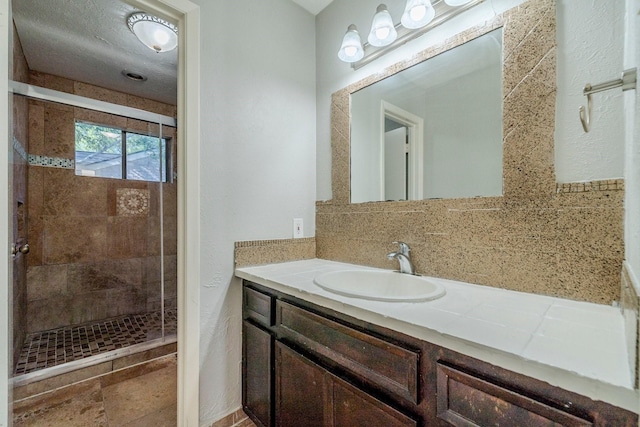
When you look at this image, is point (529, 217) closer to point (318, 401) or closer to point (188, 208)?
point (318, 401)

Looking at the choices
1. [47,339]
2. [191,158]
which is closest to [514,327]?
[191,158]

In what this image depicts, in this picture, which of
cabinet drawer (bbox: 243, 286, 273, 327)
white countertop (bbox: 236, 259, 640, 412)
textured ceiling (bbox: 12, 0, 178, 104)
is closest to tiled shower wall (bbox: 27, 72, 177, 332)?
textured ceiling (bbox: 12, 0, 178, 104)

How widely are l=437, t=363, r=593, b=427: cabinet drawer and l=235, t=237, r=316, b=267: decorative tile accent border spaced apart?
1.02 metres

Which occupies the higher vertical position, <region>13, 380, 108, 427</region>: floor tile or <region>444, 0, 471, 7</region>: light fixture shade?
<region>444, 0, 471, 7</region>: light fixture shade

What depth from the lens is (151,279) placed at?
2.79 m

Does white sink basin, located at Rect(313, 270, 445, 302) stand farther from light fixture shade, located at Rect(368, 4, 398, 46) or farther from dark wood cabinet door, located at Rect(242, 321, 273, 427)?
light fixture shade, located at Rect(368, 4, 398, 46)

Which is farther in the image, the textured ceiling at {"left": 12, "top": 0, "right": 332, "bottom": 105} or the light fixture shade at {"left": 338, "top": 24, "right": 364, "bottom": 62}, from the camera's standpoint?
the textured ceiling at {"left": 12, "top": 0, "right": 332, "bottom": 105}

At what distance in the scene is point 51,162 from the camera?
7.52ft

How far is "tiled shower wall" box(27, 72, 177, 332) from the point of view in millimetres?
2242

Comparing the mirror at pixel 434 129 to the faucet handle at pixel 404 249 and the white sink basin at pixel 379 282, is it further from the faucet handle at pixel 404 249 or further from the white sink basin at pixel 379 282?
the white sink basin at pixel 379 282

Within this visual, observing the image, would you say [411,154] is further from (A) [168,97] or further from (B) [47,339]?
(B) [47,339]

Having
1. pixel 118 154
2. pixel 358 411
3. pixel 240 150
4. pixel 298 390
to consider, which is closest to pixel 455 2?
pixel 240 150

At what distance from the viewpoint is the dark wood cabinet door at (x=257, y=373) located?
1.16 meters

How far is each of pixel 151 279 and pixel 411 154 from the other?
2.83m
